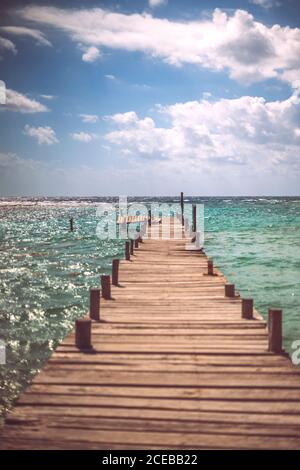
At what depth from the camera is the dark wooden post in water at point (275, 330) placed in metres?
5.77

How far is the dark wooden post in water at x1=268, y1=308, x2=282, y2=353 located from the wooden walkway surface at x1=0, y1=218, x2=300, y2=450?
144 mm

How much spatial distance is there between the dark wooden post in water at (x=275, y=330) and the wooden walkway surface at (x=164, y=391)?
0.14 m

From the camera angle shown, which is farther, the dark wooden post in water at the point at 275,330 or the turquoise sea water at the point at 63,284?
the turquoise sea water at the point at 63,284

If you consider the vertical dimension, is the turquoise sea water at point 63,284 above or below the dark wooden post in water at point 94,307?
below

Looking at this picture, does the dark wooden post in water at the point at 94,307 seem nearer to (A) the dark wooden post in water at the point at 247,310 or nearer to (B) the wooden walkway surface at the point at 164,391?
(B) the wooden walkway surface at the point at 164,391

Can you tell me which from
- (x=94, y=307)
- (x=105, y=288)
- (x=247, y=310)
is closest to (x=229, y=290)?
(x=247, y=310)

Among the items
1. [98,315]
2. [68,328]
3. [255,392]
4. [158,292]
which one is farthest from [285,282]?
[255,392]

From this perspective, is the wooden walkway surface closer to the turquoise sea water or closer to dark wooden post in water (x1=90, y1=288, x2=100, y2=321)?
dark wooden post in water (x1=90, y1=288, x2=100, y2=321)

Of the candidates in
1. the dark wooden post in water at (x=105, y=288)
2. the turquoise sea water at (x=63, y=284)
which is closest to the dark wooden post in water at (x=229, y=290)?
the turquoise sea water at (x=63, y=284)

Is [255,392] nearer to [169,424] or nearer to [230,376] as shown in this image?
[230,376]

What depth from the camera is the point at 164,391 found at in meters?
4.75

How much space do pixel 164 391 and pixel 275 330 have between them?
Answer: 222 centimetres

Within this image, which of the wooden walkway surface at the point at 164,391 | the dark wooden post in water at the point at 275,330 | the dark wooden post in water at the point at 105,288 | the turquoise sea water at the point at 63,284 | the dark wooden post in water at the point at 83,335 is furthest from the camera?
the turquoise sea water at the point at 63,284
